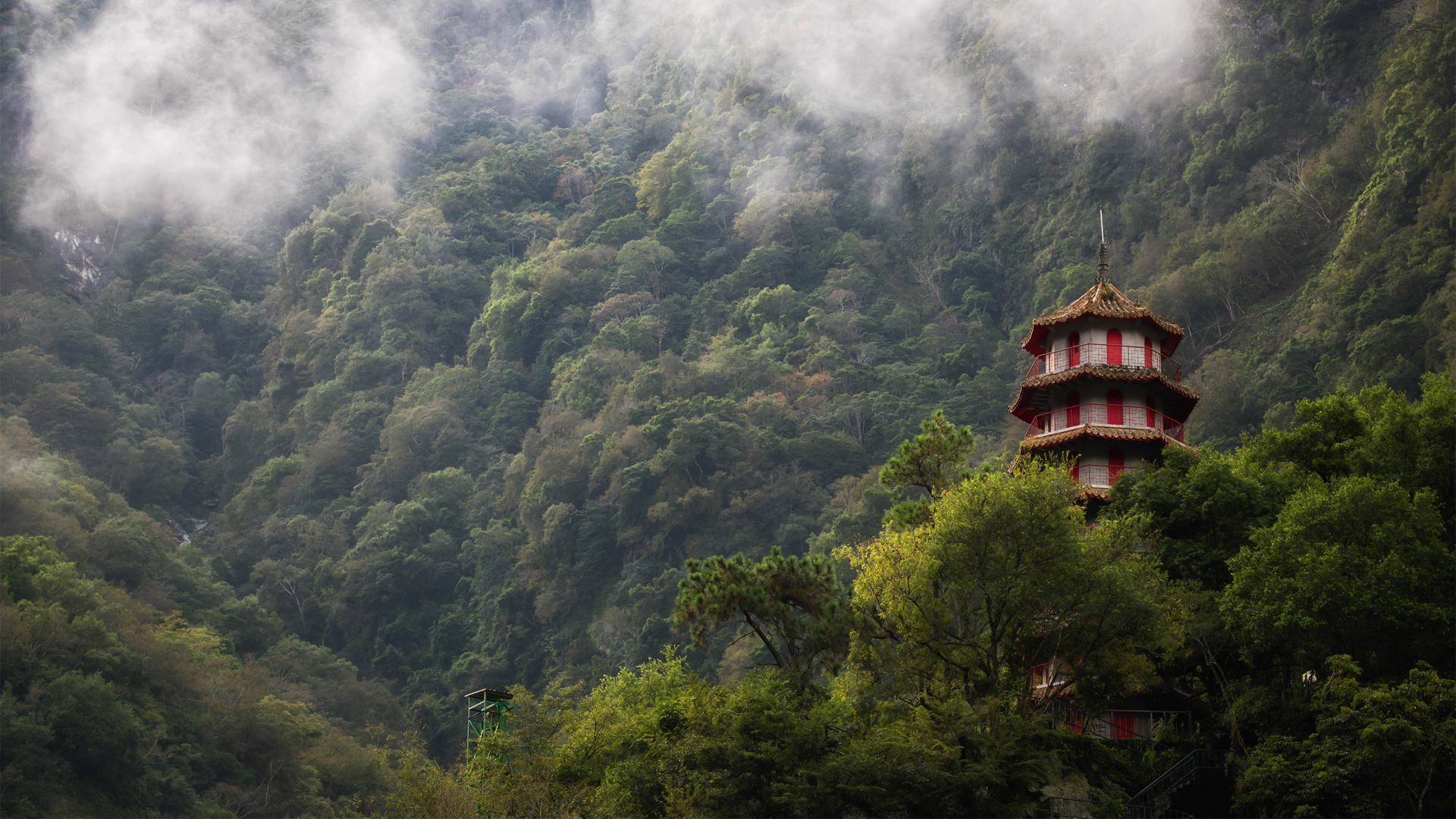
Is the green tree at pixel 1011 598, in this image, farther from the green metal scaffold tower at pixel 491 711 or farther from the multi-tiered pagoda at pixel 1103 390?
the green metal scaffold tower at pixel 491 711

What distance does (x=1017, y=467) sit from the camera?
3716 centimetres

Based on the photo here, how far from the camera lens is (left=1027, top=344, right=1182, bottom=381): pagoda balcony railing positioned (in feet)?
135

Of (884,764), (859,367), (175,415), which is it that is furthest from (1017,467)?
(175,415)

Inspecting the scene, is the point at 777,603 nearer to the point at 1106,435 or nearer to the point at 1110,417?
the point at 1106,435

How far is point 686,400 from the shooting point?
92812mm

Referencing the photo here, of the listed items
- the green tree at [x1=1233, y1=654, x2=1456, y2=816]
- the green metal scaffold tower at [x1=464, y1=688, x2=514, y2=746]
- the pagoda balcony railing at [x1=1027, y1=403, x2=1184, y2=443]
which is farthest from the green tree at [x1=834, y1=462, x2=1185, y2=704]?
the green metal scaffold tower at [x1=464, y1=688, x2=514, y2=746]

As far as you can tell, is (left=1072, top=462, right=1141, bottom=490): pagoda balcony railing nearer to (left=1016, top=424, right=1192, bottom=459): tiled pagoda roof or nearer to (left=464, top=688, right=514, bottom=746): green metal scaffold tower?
(left=1016, top=424, right=1192, bottom=459): tiled pagoda roof

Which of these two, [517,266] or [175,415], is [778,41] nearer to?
[517,266]

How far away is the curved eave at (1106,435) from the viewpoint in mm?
38969

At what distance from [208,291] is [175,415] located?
583 inches

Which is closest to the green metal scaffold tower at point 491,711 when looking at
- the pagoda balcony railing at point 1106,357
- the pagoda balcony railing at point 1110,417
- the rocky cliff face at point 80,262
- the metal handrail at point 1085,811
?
the metal handrail at point 1085,811

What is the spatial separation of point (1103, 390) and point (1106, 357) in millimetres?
1187

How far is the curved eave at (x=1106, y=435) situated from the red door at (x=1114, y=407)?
49 centimetres

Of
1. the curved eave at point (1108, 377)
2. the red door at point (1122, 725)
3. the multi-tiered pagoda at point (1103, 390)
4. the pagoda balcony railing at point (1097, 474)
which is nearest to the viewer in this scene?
the red door at point (1122, 725)
